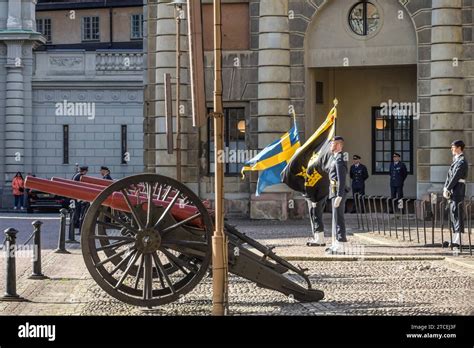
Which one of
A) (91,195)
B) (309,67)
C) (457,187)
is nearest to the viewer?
(91,195)

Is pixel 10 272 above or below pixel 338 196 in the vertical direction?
below

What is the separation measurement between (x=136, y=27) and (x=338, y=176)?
121 ft

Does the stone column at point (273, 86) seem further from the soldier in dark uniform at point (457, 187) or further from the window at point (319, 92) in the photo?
the soldier in dark uniform at point (457, 187)

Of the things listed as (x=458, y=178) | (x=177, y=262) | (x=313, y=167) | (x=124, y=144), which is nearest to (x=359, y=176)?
(x=313, y=167)

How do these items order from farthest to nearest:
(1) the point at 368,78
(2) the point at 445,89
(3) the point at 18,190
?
(3) the point at 18,190, (1) the point at 368,78, (2) the point at 445,89

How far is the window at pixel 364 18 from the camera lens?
3212 cm

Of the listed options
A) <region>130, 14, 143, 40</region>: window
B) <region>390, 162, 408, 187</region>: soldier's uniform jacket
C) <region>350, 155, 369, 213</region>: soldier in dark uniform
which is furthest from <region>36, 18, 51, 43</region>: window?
<region>390, 162, 408, 187</region>: soldier's uniform jacket

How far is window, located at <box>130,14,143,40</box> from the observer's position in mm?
56844

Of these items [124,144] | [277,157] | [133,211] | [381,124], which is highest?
[381,124]

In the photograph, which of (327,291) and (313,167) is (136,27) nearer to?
(313,167)

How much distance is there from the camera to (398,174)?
3288 cm

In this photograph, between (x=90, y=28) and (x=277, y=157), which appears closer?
(x=277, y=157)

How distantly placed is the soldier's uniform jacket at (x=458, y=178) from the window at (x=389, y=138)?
13288mm

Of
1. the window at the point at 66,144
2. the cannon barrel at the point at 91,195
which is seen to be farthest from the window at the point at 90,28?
the cannon barrel at the point at 91,195
